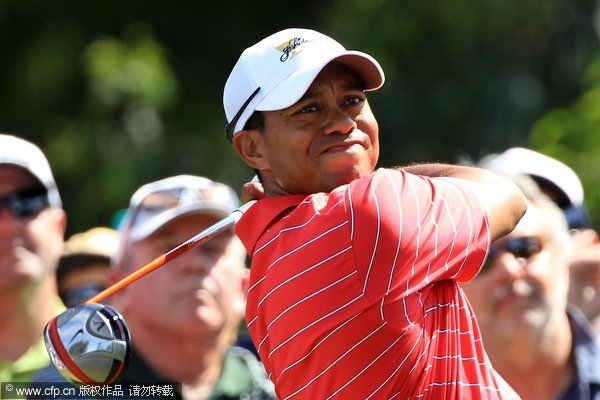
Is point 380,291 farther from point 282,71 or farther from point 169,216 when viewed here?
point 169,216

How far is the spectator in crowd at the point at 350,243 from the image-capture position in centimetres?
346

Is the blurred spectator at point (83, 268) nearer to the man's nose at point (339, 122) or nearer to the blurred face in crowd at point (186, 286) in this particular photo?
the blurred face in crowd at point (186, 286)

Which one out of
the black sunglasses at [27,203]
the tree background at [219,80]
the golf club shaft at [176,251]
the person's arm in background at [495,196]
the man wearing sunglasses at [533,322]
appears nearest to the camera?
the person's arm in background at [495,196]

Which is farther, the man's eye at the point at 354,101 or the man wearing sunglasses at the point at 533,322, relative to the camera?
the man wearing sunglasses at the point at 533,322

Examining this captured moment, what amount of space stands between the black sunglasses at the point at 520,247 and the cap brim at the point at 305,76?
1.88 m

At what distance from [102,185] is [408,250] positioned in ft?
26.9

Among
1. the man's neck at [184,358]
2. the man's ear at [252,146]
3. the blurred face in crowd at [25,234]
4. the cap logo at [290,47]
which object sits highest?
the cap logo at [290,47]

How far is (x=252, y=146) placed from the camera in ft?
12.7

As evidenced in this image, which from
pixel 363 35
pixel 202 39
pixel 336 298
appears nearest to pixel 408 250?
pixel 336 298

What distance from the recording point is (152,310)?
5.61 m

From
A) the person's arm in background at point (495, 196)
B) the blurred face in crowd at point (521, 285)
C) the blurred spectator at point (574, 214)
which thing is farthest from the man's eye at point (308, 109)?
the blurred spectator at point (574, 214)

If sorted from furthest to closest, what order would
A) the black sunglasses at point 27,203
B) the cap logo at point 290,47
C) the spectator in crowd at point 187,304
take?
the black sunglasses at point 27,203 < the spectator in crowd at point 187,304 < the cap logo at point 290,47

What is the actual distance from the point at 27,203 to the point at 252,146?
88.7 inches

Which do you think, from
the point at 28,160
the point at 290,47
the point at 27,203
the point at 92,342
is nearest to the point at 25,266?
the point at 27,203
